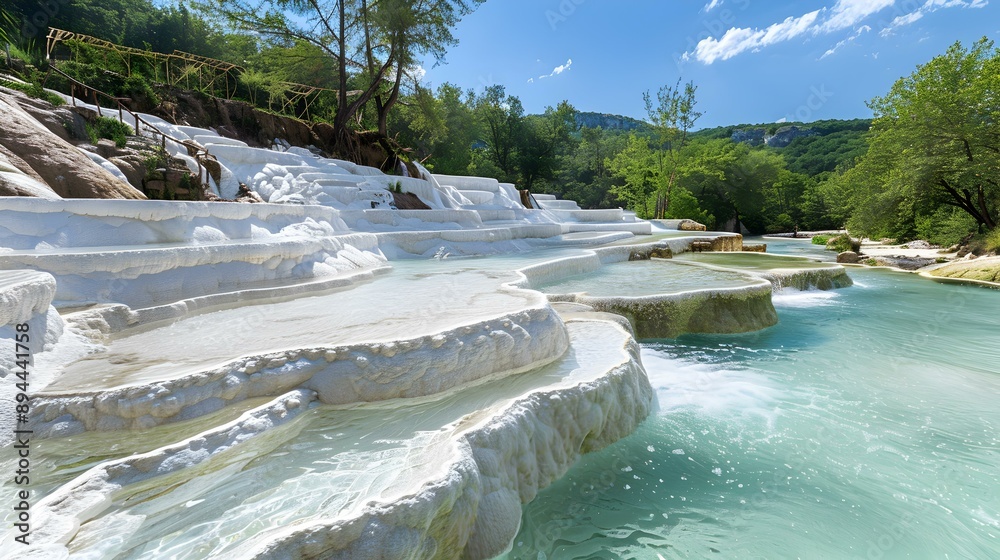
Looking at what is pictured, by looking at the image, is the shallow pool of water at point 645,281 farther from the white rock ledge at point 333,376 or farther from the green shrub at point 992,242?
the green shrub at point 992,242

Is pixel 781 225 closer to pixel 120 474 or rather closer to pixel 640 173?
pixel 640 173

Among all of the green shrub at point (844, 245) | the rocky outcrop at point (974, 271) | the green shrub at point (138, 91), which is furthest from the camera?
the green shrub at point (844, 245)

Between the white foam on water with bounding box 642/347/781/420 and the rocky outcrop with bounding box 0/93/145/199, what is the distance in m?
7.71

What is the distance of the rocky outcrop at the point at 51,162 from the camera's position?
604 cm

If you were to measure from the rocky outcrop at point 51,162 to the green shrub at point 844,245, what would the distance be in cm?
2055

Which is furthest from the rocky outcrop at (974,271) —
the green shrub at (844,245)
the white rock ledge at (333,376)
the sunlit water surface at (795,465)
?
the white rock ledge at (333,376)

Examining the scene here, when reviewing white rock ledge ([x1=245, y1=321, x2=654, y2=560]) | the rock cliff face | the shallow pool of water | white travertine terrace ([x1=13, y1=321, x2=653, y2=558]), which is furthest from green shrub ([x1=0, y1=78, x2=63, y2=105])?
the rock cliff face

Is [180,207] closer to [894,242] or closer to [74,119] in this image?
[74,119]

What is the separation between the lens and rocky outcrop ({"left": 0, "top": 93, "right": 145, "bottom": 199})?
6.04 metres

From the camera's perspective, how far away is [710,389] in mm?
4055

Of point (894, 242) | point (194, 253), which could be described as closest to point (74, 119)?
point (194, 253)

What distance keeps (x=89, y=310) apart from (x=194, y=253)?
1.18m

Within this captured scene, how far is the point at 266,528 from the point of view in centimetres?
162

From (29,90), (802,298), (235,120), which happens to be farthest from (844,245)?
(29,90)
